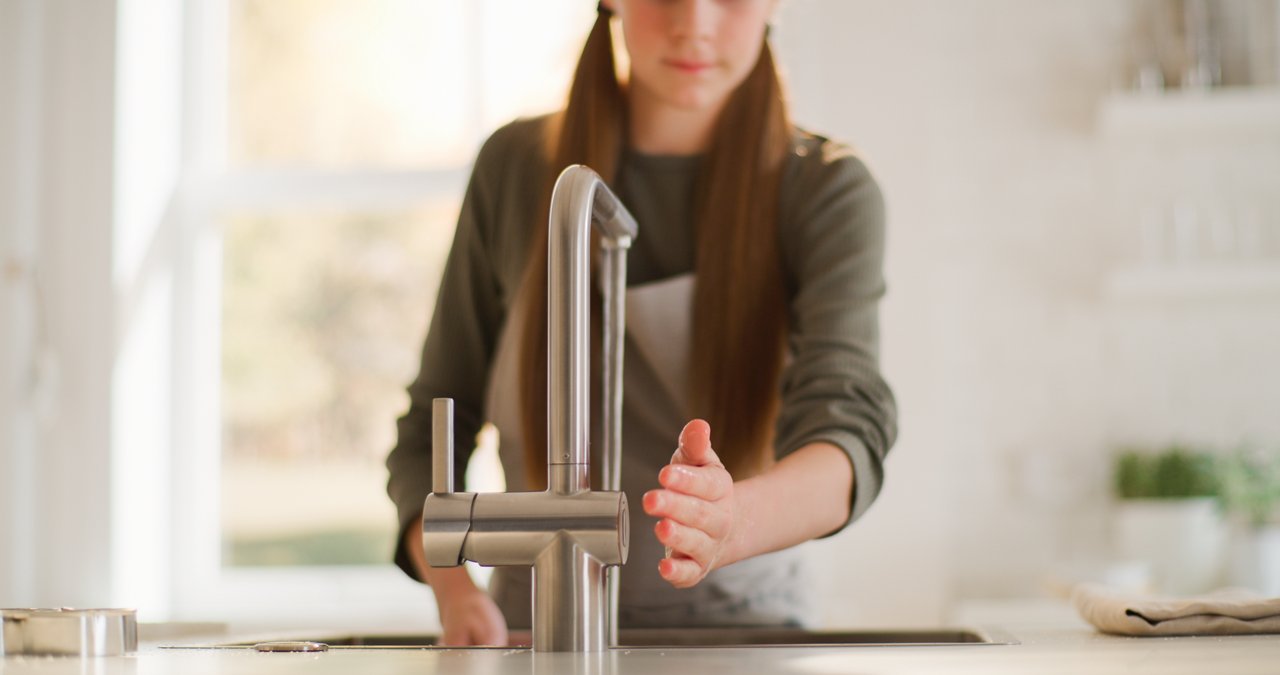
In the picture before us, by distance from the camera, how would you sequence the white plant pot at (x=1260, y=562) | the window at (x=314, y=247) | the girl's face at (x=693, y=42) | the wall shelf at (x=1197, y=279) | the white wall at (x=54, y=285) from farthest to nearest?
the window at (x=314, y=247) → the white wall at (x=54, y=285) → the wall shelf at (x=1197, y=279) → the white plant pot at (x=1260, y=562) → the girl's face at (x=693, y=42)

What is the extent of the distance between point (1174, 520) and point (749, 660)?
191 cm

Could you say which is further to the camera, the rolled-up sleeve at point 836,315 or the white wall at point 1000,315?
the white wall at point 1000,315

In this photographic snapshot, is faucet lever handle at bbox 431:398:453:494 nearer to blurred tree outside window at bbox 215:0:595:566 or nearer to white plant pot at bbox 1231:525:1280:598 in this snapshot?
white plant pot at bbox 1231:525:1280:598

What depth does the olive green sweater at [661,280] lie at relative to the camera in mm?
1232

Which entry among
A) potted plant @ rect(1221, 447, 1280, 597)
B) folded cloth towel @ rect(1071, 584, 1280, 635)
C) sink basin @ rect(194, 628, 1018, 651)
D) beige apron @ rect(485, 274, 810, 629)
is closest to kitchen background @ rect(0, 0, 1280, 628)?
potted plant @ rect(1221, 447, 1280, 597)

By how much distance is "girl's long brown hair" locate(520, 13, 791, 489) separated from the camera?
4.53 ft

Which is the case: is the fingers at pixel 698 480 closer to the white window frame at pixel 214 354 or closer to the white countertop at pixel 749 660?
the white countertop at pixel 749 660

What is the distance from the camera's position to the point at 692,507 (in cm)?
86

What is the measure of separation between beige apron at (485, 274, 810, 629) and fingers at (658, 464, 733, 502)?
0.53 meters

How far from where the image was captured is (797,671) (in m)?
0.77

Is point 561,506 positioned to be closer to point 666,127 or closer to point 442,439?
point 442,439

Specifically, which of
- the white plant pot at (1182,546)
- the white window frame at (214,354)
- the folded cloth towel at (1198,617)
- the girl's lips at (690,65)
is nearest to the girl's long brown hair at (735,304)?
the girl's lips at (690,65)

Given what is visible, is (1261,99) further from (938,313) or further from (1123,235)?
(938,313)

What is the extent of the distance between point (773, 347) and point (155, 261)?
6.82 ft
